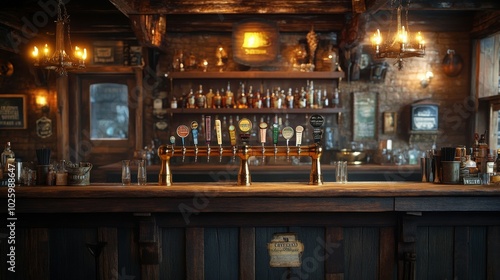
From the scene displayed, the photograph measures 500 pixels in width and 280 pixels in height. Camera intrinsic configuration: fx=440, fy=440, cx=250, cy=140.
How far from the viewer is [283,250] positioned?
9.96 feet

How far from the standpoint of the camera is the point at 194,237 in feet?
9.96

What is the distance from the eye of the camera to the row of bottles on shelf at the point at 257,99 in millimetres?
6277

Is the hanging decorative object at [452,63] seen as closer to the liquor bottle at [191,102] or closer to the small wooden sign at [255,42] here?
the small wooden sign at [255,42]

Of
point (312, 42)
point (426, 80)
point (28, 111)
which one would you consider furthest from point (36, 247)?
point (426, 80)

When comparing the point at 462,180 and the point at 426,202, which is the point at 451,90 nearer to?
the point at 462,180

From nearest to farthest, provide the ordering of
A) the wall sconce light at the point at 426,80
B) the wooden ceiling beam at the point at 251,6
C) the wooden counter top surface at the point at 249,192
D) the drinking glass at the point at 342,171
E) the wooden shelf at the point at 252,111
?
the wooden counter top surface at the point at 249,192 → the drinking glass at the point at 342,171 → the wooden ceiling beam at the point at 251,6 → the wooden shelf at the point at 252,111 → the wall sconce light at the point at 426,80

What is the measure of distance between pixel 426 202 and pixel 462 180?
0.46m

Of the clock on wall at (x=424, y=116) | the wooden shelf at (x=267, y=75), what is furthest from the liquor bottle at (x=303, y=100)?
the clock on wall at (x=424, y=116)

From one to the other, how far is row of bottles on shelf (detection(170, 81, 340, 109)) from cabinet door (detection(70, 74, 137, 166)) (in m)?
0.95

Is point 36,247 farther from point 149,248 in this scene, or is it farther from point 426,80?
point 426,80

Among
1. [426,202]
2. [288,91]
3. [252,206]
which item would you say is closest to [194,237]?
[252,206]

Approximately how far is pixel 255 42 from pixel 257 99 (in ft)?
2.67

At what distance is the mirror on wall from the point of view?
679cm

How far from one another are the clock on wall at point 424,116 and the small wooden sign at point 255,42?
225 centimetres
